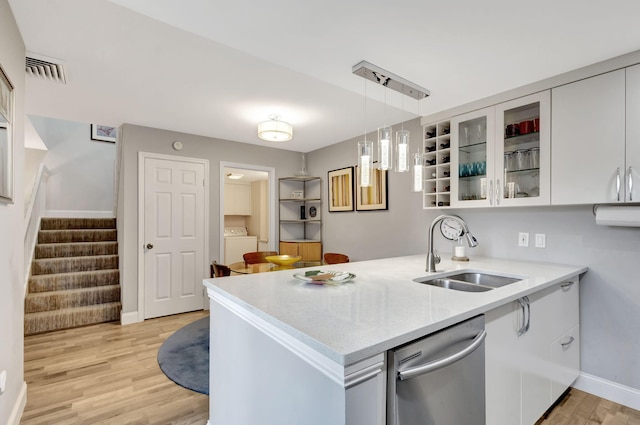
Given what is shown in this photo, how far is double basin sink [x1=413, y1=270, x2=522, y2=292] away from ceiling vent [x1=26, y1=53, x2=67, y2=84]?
2895 mm

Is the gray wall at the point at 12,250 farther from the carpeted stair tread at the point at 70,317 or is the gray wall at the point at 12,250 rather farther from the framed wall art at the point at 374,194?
the framed wall art at the point at 374,194

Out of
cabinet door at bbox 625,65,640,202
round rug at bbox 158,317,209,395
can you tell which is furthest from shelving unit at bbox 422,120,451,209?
round rug at bbox 158,317,209,395

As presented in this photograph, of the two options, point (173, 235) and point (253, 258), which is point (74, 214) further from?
point (253, 258)

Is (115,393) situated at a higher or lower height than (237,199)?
lower

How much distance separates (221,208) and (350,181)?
186cm

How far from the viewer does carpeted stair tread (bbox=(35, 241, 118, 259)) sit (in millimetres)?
4230

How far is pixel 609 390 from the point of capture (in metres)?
2.17

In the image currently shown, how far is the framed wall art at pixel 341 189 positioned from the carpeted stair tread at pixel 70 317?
122 inches

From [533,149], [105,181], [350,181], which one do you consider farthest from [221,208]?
[533,149]

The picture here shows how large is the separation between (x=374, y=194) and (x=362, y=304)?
2804 mm

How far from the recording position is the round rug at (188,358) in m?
2.21

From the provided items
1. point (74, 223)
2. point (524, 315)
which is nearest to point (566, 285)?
point (524, 315)

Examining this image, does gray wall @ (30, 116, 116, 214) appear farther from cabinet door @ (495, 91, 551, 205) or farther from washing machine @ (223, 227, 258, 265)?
cabinet door @ (495, 91, 551, 205)

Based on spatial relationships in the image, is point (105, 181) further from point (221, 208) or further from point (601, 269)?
point (601, 269)
